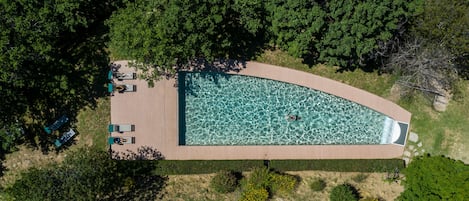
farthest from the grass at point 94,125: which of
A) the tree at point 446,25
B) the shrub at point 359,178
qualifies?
the tree at point 446,25

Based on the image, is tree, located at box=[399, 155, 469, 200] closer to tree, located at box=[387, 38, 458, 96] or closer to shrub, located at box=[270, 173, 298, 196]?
tree, located at box=[387, 38, 458, 96]

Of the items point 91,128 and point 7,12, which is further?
point 91,128

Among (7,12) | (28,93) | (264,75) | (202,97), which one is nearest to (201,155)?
(202,97)

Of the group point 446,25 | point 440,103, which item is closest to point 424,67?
point 446,25

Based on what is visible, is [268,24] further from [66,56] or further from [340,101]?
[66,56]

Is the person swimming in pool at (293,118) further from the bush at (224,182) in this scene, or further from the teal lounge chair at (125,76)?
the teal lounge chair at (125,76)

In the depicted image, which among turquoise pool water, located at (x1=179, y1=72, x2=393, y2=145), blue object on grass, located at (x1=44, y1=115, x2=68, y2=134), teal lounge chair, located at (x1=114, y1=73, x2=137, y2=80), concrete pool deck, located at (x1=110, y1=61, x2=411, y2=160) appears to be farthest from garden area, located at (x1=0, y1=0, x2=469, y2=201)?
turquoise pool water, located at (x1=179, y1=72, x2=393, y2=145)
